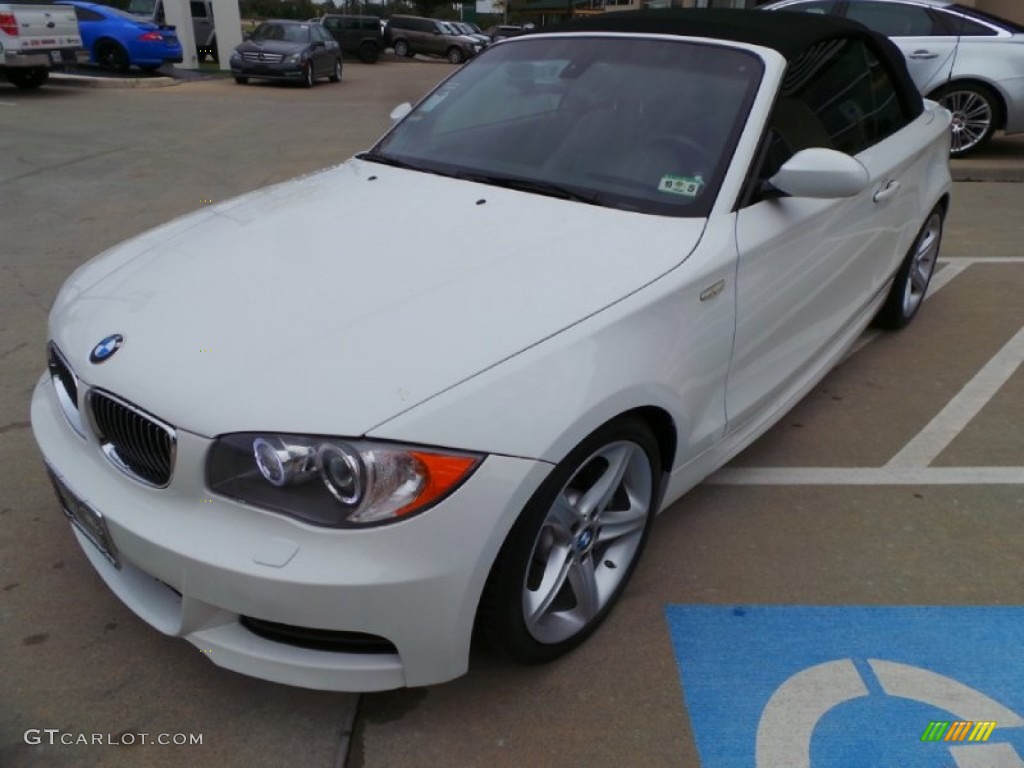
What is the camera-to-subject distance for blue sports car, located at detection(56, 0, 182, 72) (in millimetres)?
18281

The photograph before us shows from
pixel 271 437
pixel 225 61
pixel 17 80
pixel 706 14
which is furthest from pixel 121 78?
pixel 271 437

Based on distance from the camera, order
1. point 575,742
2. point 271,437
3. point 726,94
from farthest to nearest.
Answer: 1. point 726,94
2. point 575,742
3. point 271,437

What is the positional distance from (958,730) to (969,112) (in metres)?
8.75

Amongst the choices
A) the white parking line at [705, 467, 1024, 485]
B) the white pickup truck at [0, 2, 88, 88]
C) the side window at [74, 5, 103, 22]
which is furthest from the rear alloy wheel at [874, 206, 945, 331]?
the side window at [74, 5, 103, 22]

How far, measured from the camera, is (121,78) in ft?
58.5

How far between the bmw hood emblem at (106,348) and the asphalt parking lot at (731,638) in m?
0.72

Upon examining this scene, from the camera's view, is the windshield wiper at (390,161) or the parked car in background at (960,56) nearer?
the windshield wiper at (390,161)

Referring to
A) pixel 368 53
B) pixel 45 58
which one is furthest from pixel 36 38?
pixel 368 53

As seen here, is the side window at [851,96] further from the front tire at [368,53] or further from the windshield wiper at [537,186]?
the front tire at [368,53]

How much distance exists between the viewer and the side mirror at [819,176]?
2.62m

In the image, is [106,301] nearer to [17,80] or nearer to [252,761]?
[252,761]

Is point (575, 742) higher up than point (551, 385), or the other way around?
point (551, 385)

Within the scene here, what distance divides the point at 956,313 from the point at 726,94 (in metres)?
2.92

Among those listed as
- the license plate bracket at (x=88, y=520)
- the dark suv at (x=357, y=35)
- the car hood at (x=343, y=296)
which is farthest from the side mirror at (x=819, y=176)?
the dark suv at (x=357, y=35)
